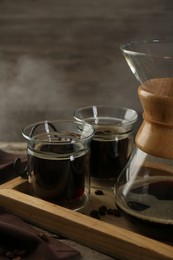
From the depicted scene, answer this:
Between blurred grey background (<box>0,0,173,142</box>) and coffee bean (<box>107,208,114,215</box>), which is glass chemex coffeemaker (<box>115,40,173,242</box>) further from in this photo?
blurred grey background (<box>0,0,173,142</box>)

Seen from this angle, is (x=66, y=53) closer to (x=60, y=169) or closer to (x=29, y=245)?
(x=60, y=169)

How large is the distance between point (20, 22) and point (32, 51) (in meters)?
0.10

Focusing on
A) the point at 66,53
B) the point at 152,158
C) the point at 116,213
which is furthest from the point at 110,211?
the point at 66,53

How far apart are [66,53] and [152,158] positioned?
2.62 ft

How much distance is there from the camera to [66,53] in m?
1.50

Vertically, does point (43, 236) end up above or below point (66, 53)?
below

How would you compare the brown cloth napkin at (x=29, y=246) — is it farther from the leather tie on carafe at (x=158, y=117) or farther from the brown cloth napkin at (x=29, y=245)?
the leather tie on carafe at (x=158, y=117)

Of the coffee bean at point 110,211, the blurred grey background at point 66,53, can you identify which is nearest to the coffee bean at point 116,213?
the coffee bean at point 110,211

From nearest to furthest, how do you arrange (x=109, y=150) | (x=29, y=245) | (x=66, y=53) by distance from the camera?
(x=29, y=245) < (x=109, y=150) < (x=66, y=53)

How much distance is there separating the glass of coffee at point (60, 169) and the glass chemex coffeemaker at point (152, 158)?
0.08 metres

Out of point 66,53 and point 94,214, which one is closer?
point 94,214

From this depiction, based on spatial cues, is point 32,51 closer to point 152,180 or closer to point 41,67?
point 41,67

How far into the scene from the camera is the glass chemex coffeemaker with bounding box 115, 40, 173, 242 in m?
0.71

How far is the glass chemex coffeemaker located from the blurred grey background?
2.24ft
